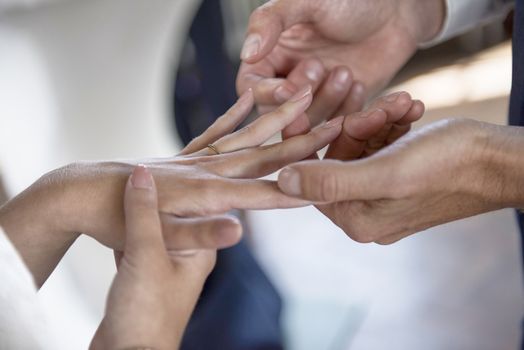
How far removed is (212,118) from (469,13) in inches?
30.0

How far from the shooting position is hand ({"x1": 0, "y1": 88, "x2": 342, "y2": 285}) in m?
0.54

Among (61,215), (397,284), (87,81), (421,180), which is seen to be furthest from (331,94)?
(397,284)

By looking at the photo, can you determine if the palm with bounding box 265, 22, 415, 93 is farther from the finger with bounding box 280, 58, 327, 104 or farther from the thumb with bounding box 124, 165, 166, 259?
the thumb with bounding box 124, 165, 166, 259

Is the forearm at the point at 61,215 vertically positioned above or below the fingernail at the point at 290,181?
above

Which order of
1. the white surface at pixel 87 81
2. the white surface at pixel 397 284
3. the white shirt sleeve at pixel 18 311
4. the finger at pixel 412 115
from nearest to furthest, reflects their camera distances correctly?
1. the white shirt sleeve at pixel 18 311
2. the finger at pixel 412 115
3. the white surface at pixel 87 81
4. the white surface at pixel 397 284

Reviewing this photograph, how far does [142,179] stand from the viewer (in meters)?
0.53

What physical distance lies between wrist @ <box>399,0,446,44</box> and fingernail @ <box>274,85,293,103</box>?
188 millimetres

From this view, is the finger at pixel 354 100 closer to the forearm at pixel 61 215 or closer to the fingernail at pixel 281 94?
the fingernail at pixel 281 94

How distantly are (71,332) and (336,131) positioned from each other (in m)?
0.30

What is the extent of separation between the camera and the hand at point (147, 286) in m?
0.46

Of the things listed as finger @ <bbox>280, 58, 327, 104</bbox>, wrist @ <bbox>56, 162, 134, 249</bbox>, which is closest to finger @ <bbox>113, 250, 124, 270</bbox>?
wrist @ <bbox>56, 162, 134, 249</bbox>

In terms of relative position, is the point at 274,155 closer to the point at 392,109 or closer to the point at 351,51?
the point at 392,109

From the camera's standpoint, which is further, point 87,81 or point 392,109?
point 87,81

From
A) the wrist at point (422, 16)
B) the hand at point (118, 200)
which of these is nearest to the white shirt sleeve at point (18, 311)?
the hand at point (118, 200)
